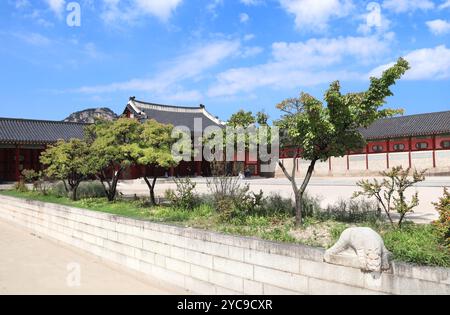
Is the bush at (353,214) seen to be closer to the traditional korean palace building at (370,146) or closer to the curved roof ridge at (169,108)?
the traditional korean palace building at (370,146)

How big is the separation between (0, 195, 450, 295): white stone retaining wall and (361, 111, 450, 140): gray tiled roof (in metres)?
31.7

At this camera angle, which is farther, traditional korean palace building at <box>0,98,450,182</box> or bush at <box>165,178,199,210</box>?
traditional korean palace building at <box>0,98,450,182</box>

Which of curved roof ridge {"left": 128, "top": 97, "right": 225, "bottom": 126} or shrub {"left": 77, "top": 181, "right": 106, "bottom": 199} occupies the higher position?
curved roof ridge {"left": 128, "top": 97, "right": 225, "bottom": 126}

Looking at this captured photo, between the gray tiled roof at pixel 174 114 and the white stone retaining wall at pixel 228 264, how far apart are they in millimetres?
34554

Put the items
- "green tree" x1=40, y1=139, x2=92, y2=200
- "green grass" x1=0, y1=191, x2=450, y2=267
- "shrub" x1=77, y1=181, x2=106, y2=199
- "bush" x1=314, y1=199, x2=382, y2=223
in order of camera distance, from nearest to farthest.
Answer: "green grass" x1=0, y1=191, x2=450, y2=267 < "bush" x1=314, y1=199, x2=382, y2=223 < "green tree" x1=40, y1=139, x2=92, y2=200 < "shrub" x1=77, y1=181, x2=106, y2=199

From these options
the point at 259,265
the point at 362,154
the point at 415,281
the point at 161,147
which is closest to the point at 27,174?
the point at 161,147

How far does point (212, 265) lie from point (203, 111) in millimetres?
46288

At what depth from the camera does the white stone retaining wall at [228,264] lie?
5430mm

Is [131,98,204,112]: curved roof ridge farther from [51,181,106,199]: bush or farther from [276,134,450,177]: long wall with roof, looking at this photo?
[51,181,106,199]: bush

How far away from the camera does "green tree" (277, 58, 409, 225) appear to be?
Answer: 8.46m

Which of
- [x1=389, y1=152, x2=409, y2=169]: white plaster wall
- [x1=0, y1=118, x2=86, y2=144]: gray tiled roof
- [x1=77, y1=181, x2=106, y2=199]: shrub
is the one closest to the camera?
[x1=77, y1=181, x2=106, y2=199]: shrub

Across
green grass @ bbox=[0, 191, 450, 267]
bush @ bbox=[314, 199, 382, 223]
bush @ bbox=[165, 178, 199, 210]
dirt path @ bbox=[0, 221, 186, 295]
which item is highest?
bush @ bbox=[165, 178, 199, 210]

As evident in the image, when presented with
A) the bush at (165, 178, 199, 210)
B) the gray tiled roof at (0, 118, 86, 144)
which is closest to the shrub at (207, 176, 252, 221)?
the bush at (165, 178, 199, 210)

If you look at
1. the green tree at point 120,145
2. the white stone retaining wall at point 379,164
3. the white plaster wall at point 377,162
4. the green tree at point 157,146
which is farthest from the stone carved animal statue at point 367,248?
the white plaster wall at point 377,162
